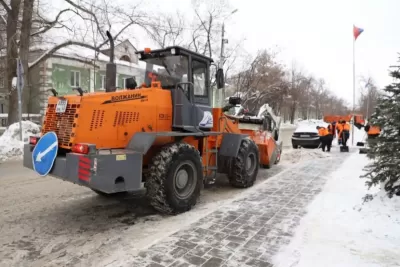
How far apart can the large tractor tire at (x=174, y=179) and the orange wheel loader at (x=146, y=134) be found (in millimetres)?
14

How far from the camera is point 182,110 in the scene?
6.04m

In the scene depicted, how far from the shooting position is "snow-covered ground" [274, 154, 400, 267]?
3.75 metres

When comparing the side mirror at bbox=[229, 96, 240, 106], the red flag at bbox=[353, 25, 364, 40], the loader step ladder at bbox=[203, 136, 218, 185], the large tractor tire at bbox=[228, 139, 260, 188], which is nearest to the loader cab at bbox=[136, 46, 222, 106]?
the side mirror at bbox=[229, 96, 240, 106]

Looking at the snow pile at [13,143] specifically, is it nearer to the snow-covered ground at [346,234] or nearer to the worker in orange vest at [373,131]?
the snow-covered ground at [346,234]

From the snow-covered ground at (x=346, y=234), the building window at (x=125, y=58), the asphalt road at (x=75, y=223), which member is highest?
the building window at (x=125, y=58)

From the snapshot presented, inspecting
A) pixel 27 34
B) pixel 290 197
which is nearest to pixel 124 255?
pixel 290 197

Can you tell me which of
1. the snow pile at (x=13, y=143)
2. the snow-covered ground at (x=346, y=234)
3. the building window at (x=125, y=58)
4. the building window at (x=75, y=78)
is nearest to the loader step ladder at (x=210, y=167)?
the snow-covered ground at (x=346, y=234)

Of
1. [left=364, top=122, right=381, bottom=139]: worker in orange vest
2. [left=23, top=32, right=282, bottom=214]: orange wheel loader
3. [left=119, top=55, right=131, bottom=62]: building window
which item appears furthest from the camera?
[left=119, top=55, right=131, bottom=62]: building window

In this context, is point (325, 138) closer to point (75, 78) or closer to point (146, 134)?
point (146, 134)

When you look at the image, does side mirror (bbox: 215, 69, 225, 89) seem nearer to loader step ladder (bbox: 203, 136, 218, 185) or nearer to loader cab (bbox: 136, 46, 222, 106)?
loader cab (bbox: 136, 46, 222, 106)

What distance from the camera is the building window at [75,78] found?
32781 millimetres

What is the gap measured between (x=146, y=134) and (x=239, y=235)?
1.91 meters

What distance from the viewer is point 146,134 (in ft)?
16.9

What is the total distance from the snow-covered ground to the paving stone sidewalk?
218 mm
